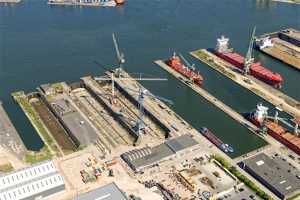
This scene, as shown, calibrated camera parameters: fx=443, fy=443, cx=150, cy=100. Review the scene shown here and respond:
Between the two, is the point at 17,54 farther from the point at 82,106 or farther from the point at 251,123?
the point at 251,123

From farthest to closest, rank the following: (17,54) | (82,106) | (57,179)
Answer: (17,54) < (82,106) < (57,179)

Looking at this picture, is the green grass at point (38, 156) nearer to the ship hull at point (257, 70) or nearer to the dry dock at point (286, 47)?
the ship hull at point (257, 70)

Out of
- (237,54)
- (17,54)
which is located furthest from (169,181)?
(17,54)

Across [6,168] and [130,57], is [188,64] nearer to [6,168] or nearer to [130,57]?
[130,57]

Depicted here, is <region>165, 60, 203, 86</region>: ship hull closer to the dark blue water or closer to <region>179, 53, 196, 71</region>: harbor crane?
<region>179, 53, 196, 71</region>: harbor crane

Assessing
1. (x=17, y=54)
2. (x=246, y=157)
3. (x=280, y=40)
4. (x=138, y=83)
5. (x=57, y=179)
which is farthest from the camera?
(x=280, y=40)

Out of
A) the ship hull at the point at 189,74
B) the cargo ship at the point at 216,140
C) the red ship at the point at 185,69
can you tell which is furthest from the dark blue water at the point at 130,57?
the red ship at the point at 185,69
